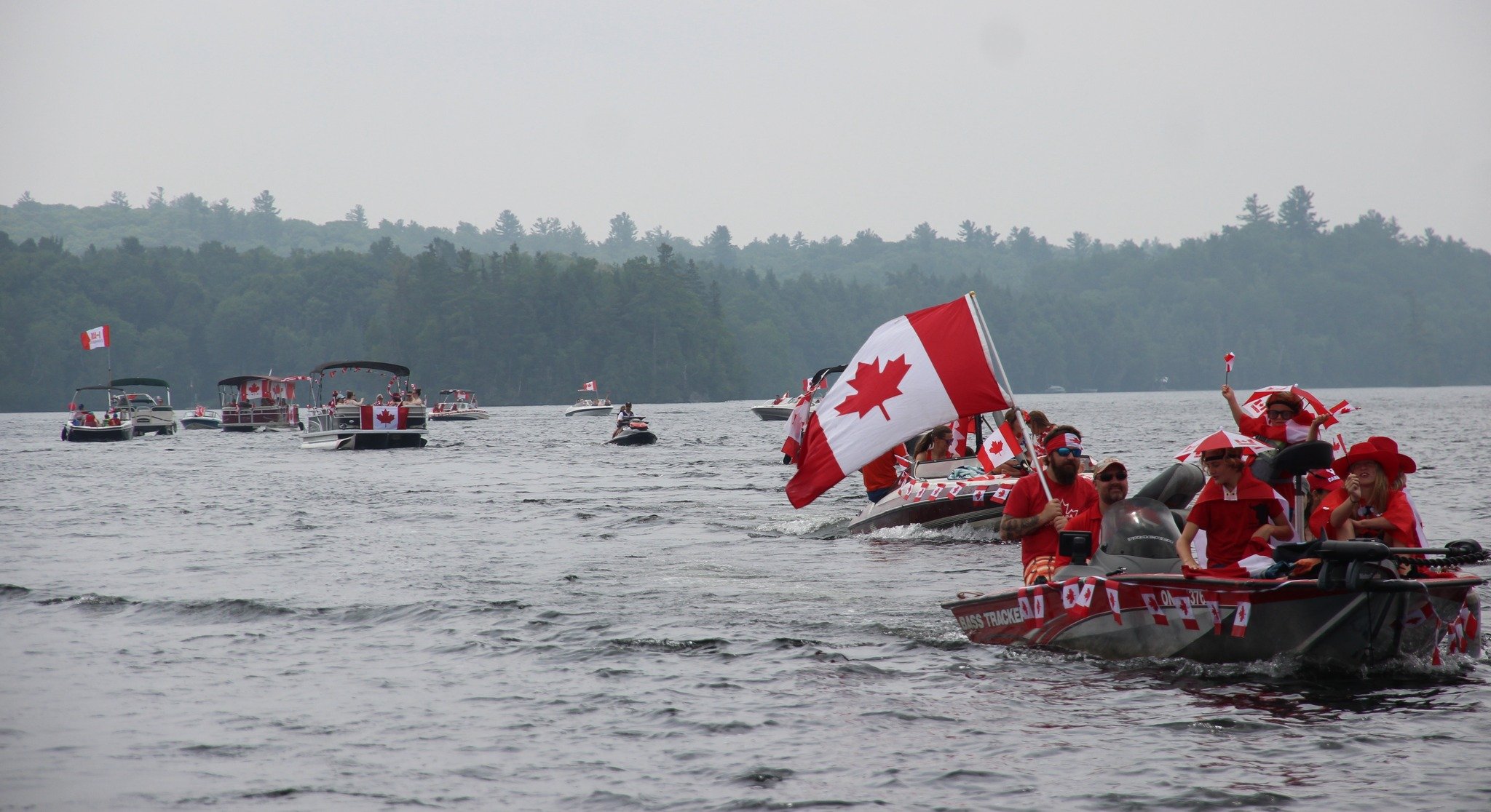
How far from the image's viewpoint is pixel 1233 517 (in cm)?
1058

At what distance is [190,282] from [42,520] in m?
157

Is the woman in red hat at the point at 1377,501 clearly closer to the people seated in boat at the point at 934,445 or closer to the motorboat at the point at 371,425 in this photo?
the people seated in boat at the point at 934,445

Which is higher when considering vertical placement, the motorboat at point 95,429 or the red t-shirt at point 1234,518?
the motorboat at point 95,429

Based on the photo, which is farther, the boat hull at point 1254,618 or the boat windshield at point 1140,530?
the boat windshield at point 1140,530

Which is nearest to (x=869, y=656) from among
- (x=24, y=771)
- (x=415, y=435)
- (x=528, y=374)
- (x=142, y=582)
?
(x=24, y=771)

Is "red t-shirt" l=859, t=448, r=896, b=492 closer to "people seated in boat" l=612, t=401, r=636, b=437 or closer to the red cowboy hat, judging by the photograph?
the red cowboy hat

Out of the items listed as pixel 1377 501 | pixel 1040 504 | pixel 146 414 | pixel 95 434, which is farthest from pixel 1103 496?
pixel 146 414

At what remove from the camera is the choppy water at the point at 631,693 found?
8352 millimetres

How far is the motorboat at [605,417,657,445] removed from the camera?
58.9 metres

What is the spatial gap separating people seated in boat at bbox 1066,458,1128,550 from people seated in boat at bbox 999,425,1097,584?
1.12ft

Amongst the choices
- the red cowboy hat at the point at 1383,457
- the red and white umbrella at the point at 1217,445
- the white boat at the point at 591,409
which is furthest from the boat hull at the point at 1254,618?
the white boat at the point at 591,409

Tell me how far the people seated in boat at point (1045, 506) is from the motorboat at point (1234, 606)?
488mm

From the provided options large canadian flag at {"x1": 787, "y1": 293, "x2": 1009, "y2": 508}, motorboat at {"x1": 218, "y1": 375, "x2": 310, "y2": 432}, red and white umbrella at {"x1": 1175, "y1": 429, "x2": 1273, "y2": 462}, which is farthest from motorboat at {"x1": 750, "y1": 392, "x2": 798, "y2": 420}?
red and white umbrella at {"x1": 1175, "y1": 429, "x2": 1273, "y2": 462}

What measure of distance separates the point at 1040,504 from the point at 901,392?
2.39 meters
